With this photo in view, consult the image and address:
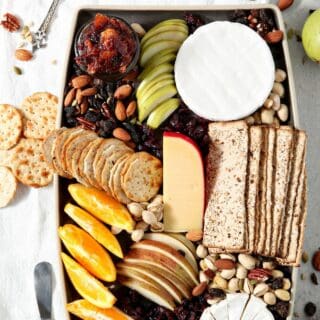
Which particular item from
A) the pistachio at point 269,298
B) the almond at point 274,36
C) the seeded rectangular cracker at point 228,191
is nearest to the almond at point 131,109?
the seeded rectangular cracker at point 228,191

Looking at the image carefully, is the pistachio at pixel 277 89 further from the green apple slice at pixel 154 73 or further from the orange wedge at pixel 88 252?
the orange wedge at pixel 88 252

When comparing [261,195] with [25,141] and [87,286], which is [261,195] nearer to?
[87,286]

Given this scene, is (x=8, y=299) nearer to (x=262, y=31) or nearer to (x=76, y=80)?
(x=76, y=80)

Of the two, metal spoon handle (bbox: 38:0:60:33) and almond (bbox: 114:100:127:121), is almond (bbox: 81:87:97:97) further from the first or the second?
metal spoon handle (bbox: 38:0:60:33)

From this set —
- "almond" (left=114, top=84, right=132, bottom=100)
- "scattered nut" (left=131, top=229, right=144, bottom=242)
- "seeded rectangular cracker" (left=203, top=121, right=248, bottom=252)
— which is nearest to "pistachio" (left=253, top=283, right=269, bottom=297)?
"seeded rectangular cracker" (left=203, top=121, right=248, bottom=252)

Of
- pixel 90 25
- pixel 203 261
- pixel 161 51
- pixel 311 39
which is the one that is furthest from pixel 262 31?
pixel 203 261

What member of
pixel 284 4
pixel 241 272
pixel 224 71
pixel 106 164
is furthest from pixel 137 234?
pixel 284 4
